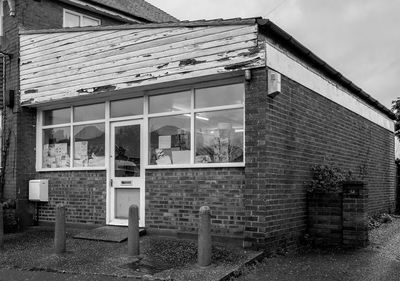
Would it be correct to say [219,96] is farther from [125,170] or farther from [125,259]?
[125,259]

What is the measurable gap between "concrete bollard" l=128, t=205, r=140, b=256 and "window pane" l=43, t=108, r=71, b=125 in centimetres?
441

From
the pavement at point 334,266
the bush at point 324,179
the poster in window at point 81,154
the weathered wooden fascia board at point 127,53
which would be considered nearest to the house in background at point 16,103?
the weathered wooden fascia board at point 127,53

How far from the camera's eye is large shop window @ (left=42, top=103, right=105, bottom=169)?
10.3m

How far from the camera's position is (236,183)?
7.96 metres

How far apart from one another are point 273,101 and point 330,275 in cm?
297

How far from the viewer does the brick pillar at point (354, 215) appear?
8297 millimetres

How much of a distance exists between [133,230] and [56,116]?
5.06 meters

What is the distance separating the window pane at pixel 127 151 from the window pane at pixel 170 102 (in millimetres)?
589

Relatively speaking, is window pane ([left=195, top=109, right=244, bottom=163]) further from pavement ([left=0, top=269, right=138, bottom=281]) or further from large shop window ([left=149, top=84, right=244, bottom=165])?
pavement ([left=0, top=269, right=138, bottom=281])

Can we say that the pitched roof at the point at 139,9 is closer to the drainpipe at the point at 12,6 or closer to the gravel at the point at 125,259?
the drainpipe at the point at 12,6

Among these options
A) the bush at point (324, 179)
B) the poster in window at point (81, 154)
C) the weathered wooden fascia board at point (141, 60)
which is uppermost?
the weathered wooden fascia board at point (141, 60)

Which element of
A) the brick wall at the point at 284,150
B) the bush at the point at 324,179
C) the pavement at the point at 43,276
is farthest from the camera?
the bush at the point at 324,179

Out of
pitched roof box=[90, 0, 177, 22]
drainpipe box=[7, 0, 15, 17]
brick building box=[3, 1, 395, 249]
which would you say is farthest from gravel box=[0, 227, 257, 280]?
pitched roof box=[90, 0, 177, 22]

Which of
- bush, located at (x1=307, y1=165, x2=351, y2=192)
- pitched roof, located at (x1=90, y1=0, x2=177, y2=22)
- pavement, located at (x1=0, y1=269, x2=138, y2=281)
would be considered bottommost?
pavement, located at (x1=0, y1=269, x2=138, y2=281)
